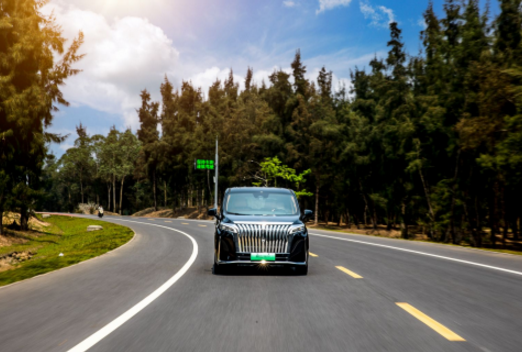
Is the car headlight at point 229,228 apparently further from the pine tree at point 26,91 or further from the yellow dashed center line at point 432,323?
the pine tree at point 26,91

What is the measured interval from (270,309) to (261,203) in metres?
4.81

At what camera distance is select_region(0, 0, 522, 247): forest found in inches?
1069

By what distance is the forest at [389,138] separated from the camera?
89.0 feet

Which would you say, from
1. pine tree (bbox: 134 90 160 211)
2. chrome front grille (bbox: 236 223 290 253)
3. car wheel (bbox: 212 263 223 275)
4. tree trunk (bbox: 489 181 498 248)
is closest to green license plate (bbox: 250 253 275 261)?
chrome front grille (bbox: 236 223 290 253)

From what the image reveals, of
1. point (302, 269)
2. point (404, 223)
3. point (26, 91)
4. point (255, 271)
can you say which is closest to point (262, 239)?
point (302, 269)

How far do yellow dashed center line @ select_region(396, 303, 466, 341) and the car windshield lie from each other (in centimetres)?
455

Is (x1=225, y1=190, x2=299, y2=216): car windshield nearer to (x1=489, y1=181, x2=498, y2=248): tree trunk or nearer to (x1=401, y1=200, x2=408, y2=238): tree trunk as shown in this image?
(x1=489, y1=181, x2=498, y2=248): tree trunk

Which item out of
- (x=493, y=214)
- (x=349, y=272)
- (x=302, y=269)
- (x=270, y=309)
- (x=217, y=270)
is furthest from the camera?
(x=493, y=214)

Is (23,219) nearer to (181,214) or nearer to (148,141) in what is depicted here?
(181,214)

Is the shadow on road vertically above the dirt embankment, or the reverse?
the shadow on road

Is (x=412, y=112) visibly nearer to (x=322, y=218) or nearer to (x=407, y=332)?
(x=407, y=332)

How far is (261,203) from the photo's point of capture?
11266mm

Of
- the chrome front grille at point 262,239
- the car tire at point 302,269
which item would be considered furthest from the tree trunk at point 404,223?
the chrome front grille at point 262,239

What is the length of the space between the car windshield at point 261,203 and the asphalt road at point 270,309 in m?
1.32
